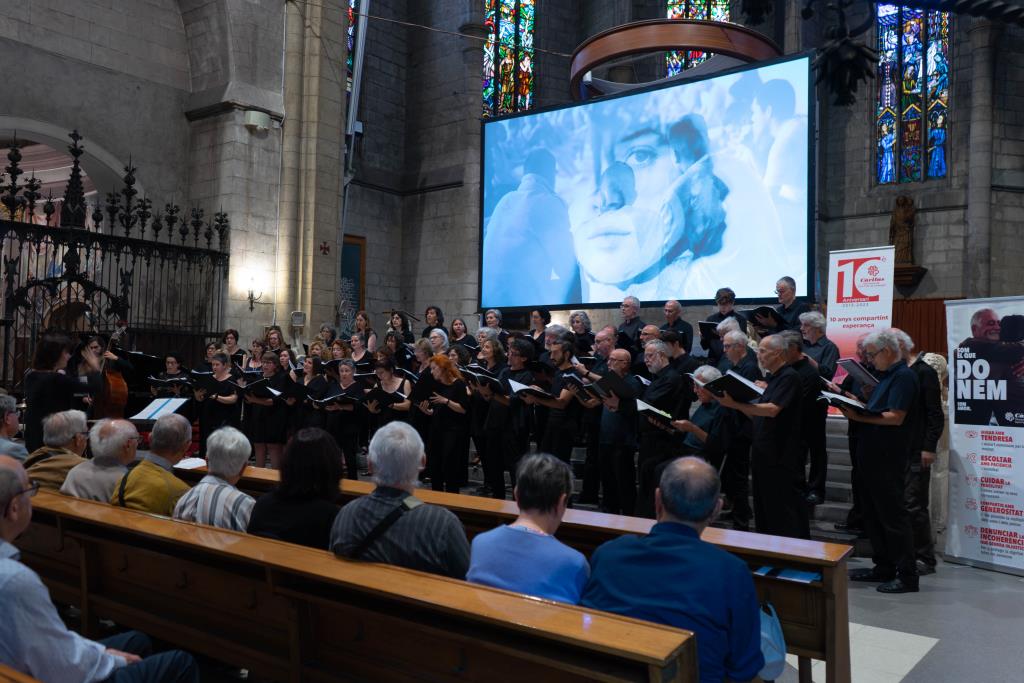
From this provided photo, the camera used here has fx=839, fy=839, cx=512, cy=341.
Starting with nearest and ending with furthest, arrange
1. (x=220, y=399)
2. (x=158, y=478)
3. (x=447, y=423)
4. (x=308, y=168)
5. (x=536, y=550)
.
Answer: (x=536, y=550) → (x=158, y=478) → (x=447, y=423) → (x=220, y=399) → (x=308, y=168)

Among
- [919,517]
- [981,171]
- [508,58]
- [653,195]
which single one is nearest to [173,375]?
[653,195]

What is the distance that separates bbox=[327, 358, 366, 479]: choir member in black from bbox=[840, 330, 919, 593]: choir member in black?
4669 millimetres

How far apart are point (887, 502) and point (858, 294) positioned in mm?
3620

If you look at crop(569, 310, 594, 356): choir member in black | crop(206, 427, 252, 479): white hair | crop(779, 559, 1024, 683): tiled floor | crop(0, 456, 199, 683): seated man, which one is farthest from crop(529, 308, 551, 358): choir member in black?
crop(0, 456, 199, 683): seated man

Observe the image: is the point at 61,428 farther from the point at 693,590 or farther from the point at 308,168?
the point at 308,168

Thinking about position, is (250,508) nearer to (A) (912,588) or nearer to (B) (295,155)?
(A) (912,588)

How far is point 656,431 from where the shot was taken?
589 cm

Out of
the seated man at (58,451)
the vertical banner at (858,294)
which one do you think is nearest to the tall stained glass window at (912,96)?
the vertical banner at (858,294)

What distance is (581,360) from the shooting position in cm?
764

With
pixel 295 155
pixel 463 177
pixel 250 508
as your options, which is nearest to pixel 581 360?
pixel 250 508

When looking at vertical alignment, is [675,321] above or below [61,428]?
above

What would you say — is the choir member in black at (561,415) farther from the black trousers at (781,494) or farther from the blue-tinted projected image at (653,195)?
the blue-tinted projected image at (653,195)

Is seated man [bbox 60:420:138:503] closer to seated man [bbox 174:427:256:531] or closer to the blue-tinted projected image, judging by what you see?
seated man [bbox 174:427:256:531]

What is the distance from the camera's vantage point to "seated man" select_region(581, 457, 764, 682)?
2119 millimetres
